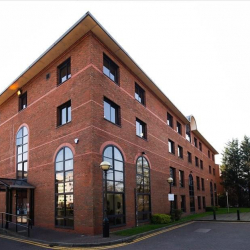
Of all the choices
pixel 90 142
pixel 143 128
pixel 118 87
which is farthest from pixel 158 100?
pixel 90 142

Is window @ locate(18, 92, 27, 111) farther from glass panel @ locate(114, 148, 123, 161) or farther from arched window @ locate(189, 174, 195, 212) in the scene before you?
arched window @ locate(189, 174, 195, 212)

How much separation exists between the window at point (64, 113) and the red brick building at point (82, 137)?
6cm

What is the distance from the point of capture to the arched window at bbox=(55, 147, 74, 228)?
14.4 m

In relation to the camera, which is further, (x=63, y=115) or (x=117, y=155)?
(x=63, y=115)

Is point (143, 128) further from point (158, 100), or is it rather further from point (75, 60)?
point (75, 60)

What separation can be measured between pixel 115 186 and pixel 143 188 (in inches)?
157

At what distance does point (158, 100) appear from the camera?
80.4ft

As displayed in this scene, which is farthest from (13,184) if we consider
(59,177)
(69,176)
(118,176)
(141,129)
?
(141,129)

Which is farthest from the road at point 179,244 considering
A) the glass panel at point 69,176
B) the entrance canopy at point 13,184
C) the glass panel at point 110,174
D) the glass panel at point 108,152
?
the glass panel at point 108,152

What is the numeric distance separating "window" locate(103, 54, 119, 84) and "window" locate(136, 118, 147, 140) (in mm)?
3865

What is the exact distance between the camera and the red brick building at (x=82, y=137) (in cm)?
1429

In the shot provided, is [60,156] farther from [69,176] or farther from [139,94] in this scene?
[139,94]

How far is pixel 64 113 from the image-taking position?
16609 millimetres

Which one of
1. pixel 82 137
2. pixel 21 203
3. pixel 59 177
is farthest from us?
pixel 21 203
